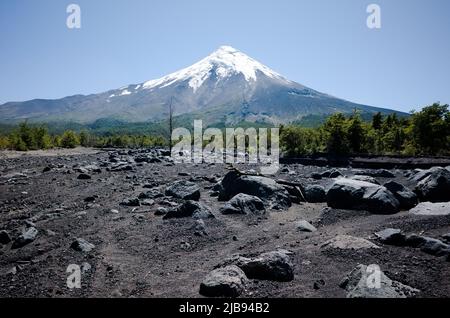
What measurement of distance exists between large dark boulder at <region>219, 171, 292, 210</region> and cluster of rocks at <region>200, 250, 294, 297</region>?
22.2ft

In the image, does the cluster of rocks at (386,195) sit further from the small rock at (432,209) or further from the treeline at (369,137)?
the treeline at (369,137)

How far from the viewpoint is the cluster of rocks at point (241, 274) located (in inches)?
261

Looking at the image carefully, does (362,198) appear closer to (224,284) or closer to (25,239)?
(224,284)

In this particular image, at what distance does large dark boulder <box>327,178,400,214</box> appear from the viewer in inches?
504

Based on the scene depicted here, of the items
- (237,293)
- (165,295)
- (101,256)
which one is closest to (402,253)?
(237,293)

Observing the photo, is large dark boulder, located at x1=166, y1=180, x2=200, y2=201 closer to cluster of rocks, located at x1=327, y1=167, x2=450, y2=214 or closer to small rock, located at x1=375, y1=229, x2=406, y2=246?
cluster of rocks, located at x1=327, y1=167, x2=450, y2=214

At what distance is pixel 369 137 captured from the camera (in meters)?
41.4

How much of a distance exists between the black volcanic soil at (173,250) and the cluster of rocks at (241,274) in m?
0.21

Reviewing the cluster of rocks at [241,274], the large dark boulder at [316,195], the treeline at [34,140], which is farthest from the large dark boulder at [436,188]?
the treeline at [34,140]

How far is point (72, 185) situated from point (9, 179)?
5182mm

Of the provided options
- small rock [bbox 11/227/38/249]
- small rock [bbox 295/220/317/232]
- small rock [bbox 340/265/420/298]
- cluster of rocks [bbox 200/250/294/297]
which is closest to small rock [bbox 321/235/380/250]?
small rock [bbox 295/220/317/232]

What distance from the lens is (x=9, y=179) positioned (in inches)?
843

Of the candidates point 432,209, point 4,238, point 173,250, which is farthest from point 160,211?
point 432,209
